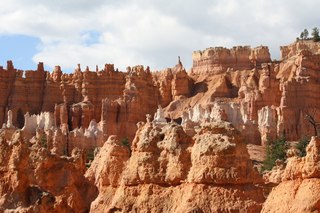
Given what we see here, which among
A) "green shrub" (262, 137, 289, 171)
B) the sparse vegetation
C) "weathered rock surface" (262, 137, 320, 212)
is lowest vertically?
"weathered rock surface" (262, 137, 320, 212)

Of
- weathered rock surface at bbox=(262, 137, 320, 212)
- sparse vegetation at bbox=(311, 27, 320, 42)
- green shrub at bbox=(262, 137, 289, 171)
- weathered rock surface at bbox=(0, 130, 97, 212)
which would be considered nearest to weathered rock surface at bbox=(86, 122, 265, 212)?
weathered rock surface at bbox=(262, 137, 320, 212)

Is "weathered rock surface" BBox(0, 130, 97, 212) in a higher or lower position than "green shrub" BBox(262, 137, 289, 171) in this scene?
lower

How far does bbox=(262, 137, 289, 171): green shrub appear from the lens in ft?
241

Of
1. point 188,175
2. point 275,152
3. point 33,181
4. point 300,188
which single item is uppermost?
point 275,152

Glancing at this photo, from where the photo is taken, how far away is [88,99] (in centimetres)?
11912

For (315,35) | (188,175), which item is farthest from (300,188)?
A: (315,35)

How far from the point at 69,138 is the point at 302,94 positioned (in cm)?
2635

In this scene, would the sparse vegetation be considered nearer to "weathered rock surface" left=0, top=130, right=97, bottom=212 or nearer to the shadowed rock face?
the shadowed rock face

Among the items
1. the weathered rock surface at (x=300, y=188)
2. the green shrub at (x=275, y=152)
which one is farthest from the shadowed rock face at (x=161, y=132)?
the green shrub at (x=275, y=152)

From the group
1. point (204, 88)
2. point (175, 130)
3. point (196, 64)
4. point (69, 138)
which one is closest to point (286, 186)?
point (175, 130)

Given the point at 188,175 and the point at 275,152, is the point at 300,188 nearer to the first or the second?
the point at 188,175

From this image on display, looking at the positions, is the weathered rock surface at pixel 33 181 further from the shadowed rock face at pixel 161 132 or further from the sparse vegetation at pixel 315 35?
the sparse vegetation at pixel 315 35

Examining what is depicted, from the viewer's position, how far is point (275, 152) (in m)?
81.6

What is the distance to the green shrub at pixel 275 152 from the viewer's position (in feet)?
241
